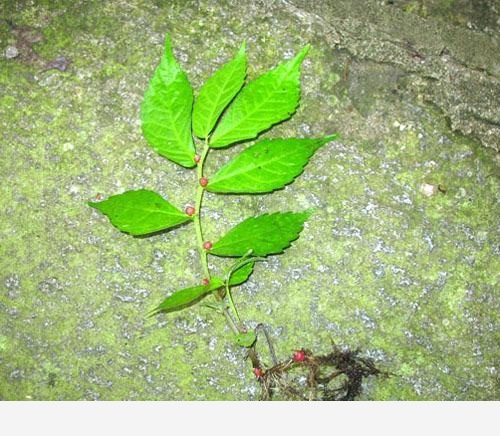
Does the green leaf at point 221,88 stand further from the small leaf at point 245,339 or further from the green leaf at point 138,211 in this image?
the small leaf at point 245,339

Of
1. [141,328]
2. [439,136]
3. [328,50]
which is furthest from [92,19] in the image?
[439,136]

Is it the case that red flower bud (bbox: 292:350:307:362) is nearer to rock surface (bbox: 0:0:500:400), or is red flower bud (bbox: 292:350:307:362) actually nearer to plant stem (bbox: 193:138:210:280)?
rock surface (bbox: 0:0:500:400)

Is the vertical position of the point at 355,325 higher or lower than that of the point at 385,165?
lower

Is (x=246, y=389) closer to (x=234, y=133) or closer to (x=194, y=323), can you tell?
(x=194, y=323)

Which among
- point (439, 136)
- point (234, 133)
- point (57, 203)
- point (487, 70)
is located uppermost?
point (487, 70)

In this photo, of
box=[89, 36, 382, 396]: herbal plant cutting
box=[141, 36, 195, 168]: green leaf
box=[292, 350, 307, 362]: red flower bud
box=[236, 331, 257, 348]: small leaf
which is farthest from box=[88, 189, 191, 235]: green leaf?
box=[292, 350, 307, 362]: red flower bud

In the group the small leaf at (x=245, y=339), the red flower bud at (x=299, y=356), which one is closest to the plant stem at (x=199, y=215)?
the small leaf at (x=245, y=339)
